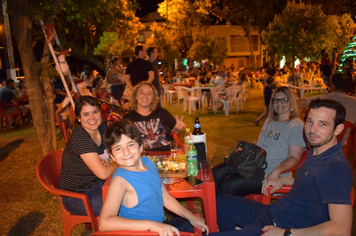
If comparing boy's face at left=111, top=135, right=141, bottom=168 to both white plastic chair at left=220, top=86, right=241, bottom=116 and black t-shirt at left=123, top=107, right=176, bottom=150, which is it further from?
white plastic chair at left=220, top=86, right=241, bottom=116

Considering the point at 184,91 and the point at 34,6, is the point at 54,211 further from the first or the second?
the point at 184,91

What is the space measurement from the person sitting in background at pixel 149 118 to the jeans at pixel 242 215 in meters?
1.24

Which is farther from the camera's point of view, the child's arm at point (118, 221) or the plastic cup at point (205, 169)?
the plastic cup at point (205, 169)

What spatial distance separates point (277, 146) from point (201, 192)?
3.89 ft

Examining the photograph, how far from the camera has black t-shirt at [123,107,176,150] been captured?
12.0 ft

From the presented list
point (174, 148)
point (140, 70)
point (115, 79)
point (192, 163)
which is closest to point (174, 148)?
point (174, 148)

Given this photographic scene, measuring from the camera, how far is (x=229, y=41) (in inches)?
1623

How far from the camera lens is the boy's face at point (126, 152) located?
1874 mm

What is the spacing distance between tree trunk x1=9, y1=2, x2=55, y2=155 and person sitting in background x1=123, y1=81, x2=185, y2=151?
2.21 metres

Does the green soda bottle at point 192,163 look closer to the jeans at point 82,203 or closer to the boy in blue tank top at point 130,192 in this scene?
the boy in blue tank top at point 130,192

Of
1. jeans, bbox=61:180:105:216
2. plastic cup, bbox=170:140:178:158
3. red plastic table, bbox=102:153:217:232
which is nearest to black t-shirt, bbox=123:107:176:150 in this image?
plastic cup, bbox=170:140:178:158

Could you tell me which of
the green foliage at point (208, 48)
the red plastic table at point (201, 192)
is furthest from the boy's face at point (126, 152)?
the green foliage at point (208, 48)

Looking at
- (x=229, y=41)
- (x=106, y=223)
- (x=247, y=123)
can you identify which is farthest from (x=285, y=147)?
(x=229, y=41)

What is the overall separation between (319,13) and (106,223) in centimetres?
1265
